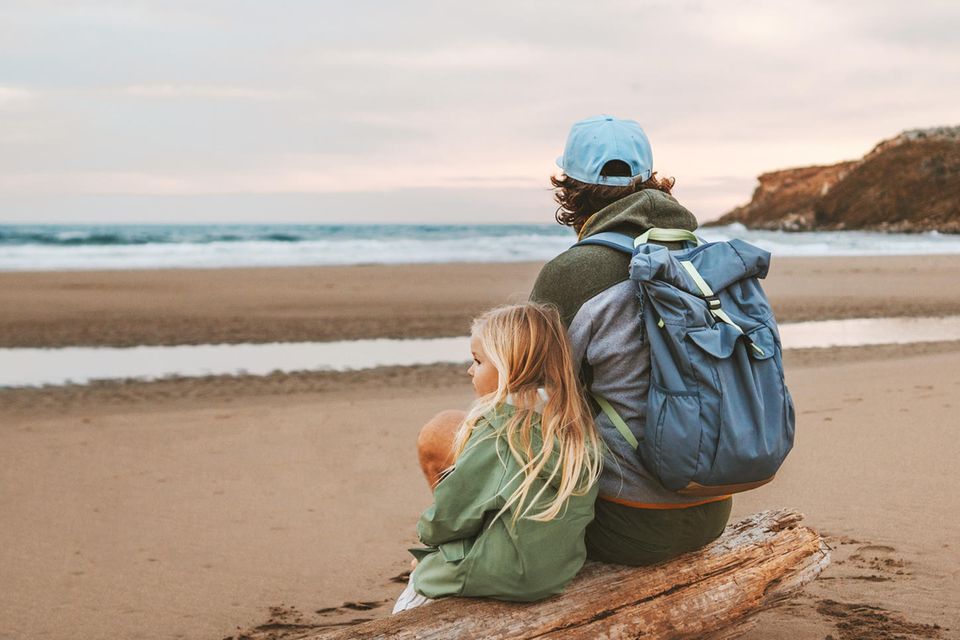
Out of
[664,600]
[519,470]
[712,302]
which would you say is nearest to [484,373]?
[519,470]

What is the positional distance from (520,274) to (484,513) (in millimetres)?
18985

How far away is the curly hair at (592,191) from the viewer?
113 inches

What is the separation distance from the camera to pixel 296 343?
11625 millimetres

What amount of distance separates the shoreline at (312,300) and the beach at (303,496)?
1086mm

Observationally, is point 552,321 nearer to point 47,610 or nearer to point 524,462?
point 524,462

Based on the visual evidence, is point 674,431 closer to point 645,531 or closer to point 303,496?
point 645,531

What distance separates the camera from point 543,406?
8.57 feet

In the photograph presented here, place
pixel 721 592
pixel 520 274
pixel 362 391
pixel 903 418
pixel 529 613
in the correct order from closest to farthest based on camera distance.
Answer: pixel 529 613, pixel 721 592, pixel 903 418, pixel 362 391, pixel 520 274

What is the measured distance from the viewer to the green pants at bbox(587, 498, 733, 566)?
278 centimetres

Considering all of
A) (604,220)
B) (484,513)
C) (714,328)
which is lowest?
(484,513)

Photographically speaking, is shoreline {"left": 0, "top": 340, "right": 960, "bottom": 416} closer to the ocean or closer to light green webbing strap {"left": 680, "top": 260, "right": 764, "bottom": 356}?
light green webbing strap {"left": 680, "top": 260, "right": 764, "bottom": 356}

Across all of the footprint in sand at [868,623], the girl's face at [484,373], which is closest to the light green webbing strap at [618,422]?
the girl's face at [484,373]

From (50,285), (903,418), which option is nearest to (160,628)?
(903,418)

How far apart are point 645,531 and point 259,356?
27.5 ft
